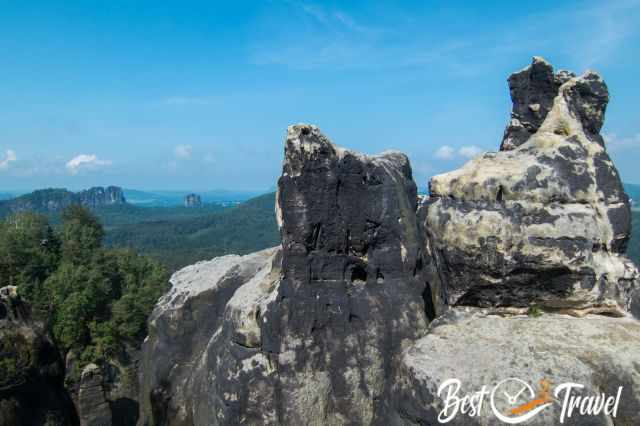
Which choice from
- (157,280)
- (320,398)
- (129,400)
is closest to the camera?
(320,398)

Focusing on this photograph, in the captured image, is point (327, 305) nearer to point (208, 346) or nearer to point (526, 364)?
point (526, 364)

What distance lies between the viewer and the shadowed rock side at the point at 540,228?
8.19 m

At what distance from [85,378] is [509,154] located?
1528 centimetres

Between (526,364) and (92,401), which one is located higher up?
(526,364)

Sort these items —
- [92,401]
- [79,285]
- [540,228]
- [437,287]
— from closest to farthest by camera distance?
[540,228], [437,287], [92,401], [79,285]

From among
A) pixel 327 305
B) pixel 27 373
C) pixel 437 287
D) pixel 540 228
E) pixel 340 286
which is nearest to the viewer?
pixel 540 228

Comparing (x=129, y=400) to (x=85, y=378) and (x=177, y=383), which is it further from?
(x=177, y=383)

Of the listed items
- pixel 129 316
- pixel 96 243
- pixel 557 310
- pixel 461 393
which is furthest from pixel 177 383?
pixel 96 243

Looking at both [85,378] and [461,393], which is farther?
[85,378]

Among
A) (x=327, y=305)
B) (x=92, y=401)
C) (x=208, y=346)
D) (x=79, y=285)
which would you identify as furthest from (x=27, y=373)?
(x=79, y=285)

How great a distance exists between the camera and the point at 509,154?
9.27 meters

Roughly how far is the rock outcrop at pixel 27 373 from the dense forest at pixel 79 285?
12.1 meters

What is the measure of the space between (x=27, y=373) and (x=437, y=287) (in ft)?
30.7

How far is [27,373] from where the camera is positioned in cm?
1121
